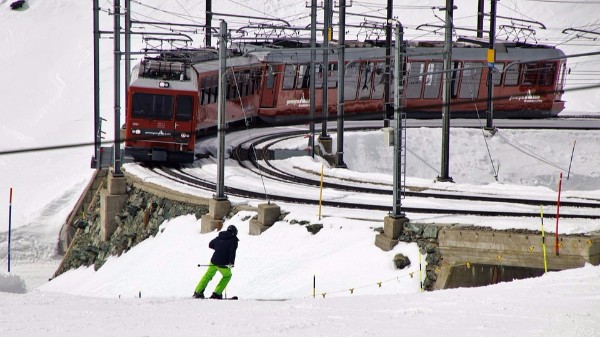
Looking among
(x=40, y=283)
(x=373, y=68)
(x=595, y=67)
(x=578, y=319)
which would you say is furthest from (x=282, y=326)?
(x=595, y=67)

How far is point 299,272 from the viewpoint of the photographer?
67.6 ft

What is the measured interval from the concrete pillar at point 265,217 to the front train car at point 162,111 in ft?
29.1

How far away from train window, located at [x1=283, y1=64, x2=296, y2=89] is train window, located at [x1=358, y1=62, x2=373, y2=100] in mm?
3269

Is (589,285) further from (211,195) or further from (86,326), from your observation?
(211,195)

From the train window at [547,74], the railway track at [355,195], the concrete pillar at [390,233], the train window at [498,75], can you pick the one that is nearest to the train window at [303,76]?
the railway track at [355,195]

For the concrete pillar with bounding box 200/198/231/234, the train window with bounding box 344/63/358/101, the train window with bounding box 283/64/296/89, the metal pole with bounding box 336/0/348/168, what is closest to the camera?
the concrete pillar with bounding box 200/198/231/234

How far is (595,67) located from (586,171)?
42023 millimetres

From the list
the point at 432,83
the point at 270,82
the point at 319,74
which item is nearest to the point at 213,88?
the point at 270,82

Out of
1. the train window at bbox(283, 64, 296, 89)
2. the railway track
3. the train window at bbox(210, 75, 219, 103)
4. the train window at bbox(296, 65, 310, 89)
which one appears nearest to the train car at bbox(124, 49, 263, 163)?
the railway track

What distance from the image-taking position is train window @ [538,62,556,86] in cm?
4806

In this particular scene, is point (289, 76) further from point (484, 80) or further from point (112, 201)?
point (112, 201)

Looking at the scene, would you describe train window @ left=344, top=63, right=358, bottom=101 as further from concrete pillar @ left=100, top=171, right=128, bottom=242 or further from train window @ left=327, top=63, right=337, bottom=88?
concrete pillar @ left=100, top=171, right=128, bottom=242

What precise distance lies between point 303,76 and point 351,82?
2437mm

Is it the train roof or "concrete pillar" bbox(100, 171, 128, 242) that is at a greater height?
the train roof
